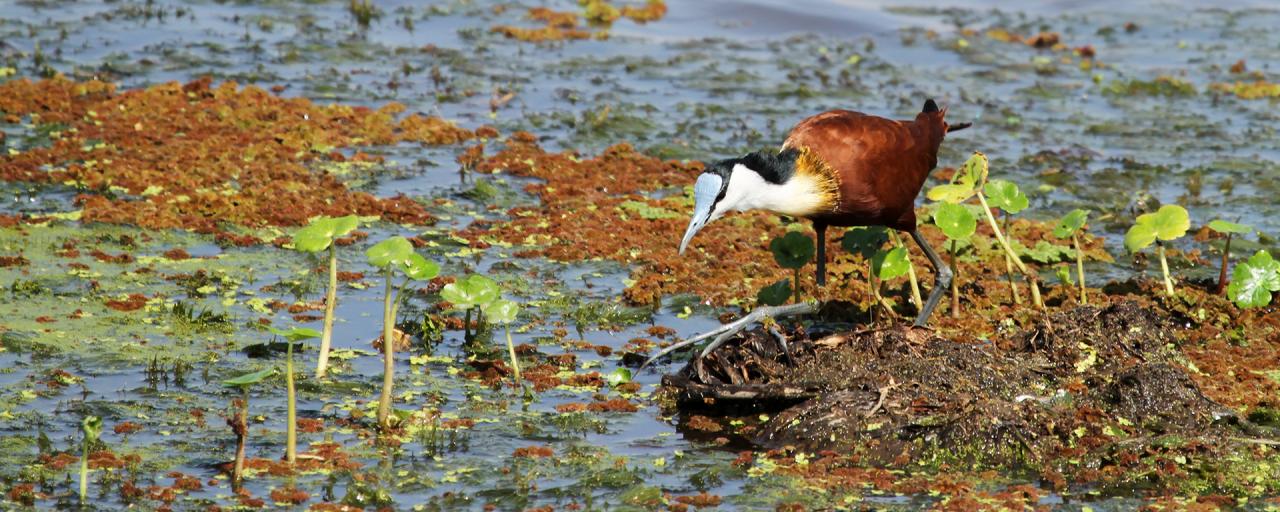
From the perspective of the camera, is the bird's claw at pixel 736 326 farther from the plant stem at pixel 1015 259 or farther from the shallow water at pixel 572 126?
the plant stem at pixel 1015 259

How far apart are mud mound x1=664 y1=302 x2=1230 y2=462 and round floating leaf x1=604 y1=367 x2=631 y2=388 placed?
0.92 feet

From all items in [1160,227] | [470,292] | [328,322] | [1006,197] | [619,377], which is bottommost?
[619,377]

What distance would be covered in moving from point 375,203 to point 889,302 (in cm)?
319

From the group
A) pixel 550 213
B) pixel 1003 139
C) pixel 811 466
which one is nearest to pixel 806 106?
pixel 1003 139

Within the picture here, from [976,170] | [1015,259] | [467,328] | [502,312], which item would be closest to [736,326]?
[502,312]

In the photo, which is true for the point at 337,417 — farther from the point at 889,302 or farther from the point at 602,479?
the point at 889,302

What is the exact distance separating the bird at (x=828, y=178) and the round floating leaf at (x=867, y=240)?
0.12 metres

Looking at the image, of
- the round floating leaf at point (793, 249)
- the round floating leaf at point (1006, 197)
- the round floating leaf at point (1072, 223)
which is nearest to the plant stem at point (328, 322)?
the round floating leaf at point (793, 249)

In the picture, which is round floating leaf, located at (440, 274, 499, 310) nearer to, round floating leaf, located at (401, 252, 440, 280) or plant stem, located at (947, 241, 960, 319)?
round floating leaf, located at (401, 252, 440, 280)

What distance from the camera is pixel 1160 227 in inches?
294

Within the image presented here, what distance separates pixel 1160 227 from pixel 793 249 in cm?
180

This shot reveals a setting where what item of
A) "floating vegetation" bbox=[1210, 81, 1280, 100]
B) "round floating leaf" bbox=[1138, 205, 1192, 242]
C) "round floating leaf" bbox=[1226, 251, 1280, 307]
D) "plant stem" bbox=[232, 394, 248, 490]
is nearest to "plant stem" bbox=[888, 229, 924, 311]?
"round floating leaf" bbox=[1138, 205, 1192, 242]

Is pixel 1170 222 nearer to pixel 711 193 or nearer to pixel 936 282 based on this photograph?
pixel 936 282

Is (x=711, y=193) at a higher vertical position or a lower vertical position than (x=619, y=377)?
higher
